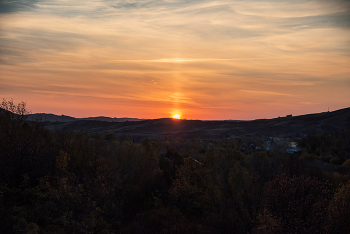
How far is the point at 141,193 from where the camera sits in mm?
32969

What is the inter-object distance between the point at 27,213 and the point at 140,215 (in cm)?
978

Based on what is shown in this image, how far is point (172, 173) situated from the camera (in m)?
37.0

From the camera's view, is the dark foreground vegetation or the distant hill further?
the distant hill

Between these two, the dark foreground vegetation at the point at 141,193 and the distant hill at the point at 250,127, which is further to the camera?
the distant hill at the point at 250,127

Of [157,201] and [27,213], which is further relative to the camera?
[157,201]

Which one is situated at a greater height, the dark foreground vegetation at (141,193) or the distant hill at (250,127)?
the distant hill at (250,127)

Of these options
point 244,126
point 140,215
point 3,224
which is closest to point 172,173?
point 140,215

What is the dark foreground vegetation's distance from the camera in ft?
62.2

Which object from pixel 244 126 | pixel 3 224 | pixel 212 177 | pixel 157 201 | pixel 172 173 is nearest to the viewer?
pixel 3 224

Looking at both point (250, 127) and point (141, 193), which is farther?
point (250, 127)

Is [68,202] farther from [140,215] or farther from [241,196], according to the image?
[241,196]

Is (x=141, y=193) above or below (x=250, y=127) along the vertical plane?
below

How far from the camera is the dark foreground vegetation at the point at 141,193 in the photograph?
62.2 ft

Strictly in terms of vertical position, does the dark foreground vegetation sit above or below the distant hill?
below
